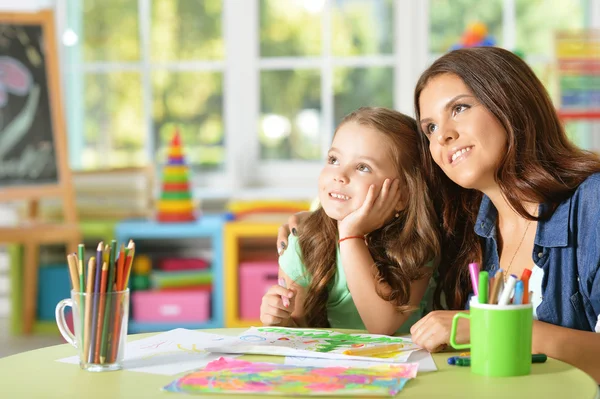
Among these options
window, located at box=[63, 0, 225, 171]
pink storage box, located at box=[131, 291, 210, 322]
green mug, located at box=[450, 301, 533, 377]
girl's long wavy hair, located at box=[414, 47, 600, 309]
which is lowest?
pink storage box, located at box=[131, 291, 210, 322]

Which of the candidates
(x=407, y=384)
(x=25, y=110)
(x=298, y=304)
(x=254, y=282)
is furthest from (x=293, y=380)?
(x=25, y=110)

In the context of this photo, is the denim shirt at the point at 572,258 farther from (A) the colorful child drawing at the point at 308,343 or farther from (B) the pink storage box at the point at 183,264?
(B) the pink storage box at the point at 183,264

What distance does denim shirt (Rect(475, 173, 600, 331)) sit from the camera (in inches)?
56.6

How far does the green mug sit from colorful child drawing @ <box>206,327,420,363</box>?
0.13 metres

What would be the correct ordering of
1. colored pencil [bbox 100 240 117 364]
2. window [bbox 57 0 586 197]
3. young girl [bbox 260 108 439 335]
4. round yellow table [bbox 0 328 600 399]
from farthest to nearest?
window [bbox 57 0 586 197] → young girl [bbox 260 108 439 335] → colored pencil [bbox 100 240 117 364] → round yellow table [bbox 0 328 600 399]

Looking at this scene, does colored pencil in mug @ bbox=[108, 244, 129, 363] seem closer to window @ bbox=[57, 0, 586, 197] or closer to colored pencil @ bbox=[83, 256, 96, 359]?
colored pencil @ bbox=[83, 256, 96, 359]

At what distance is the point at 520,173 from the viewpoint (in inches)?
59.6

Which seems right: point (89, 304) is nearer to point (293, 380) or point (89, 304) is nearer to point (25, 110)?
point (293, 380)

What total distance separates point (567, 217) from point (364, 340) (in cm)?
42

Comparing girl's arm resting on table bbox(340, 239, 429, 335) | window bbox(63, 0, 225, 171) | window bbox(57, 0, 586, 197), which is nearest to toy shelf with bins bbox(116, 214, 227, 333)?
window bbox(57, 0, 586, 197)

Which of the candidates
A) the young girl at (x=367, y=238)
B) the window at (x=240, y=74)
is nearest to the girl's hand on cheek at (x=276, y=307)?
the young girl at (x=367, y=238)

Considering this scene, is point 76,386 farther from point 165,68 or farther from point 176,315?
point 165,68

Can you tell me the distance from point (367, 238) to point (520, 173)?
33 cm

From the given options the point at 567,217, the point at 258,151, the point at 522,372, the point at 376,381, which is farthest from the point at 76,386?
the point at 258,151
